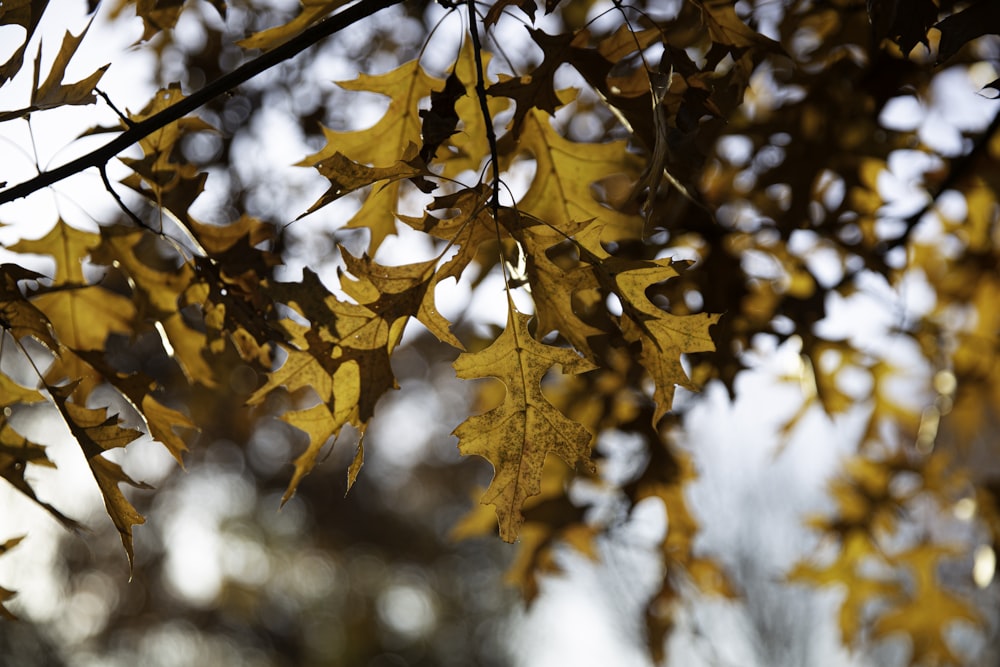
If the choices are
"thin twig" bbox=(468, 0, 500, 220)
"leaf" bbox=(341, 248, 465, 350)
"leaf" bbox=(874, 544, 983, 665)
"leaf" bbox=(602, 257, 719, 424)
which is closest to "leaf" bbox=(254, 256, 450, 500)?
"leaf" bbox=(341, 248, 465, 350)

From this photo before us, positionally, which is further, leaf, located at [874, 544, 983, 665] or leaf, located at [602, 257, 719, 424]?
leaf, located at [874, 544, 983, 665]

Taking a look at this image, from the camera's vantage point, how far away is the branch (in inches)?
41.1

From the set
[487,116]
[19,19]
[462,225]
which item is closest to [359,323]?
[462,225]

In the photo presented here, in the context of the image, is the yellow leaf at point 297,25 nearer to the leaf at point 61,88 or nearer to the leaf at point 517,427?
the leaf at point 61,88

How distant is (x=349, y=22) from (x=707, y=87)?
48cm

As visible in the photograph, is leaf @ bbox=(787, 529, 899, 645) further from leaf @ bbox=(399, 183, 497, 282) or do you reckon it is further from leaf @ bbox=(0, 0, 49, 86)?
leaf @ bbox=(0, 0, 49, 86)

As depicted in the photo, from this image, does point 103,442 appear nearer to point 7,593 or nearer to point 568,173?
point 7,593

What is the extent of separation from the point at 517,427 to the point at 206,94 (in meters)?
0.59

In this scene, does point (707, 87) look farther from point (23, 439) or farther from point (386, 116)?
point (23, 439)

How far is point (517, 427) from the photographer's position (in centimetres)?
119

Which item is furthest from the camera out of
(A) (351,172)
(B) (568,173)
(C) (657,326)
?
(B) (568,173)

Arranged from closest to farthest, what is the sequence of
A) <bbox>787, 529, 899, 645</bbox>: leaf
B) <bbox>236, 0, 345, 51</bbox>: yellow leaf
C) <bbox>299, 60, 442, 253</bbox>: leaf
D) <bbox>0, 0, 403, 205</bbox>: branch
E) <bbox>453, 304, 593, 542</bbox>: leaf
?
<bbox>0, 0, 403, 205</bbox>: branch, <bbox>453, 304, 593, 542</bbox>: leaf, <bbox>236, 0, 345, 51</bbox>: yellow leaf, <bbox>299, 60, 442, 253</bbox>: leaf, <bbox>787, 529, 899, 645</bbox>: leaf

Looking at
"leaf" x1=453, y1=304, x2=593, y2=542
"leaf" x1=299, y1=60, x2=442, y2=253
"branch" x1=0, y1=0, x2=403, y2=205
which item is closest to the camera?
"branch" x1=0, y1=0, x2=403, y2=205

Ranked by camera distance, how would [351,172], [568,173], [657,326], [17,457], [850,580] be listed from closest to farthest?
[351,172], [657,326], [17,457], [568,173], [850,580]
